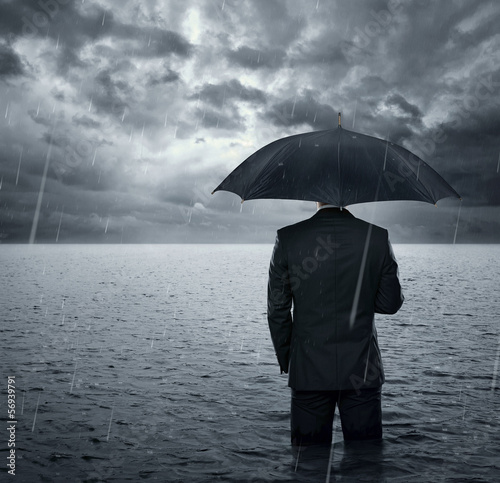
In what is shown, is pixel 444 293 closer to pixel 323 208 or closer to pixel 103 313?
pixel 103 313

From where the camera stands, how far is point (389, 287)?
3.91 metres

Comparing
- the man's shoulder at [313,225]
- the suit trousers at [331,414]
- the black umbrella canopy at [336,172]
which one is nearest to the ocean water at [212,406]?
the suit trousers at [331,414]

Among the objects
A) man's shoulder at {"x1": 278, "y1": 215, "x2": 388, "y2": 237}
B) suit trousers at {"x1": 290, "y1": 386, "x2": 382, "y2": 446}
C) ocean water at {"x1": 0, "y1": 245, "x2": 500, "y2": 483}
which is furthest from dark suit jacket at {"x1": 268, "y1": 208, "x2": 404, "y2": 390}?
ocean water at {"x1": 0, "y1": 245, "x2": 500, "y2": 483}

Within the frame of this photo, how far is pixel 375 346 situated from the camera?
3963 millimetres

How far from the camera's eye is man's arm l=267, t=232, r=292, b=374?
3922 millimetres

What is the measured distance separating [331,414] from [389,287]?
3.96 ft

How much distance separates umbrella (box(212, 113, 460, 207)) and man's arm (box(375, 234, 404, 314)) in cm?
53

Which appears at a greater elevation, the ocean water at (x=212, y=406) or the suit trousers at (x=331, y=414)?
the suit trousers at (x=331, y=414)

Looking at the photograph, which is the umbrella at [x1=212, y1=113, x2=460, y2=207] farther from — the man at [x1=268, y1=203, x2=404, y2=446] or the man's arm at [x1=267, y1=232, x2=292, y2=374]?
the man's arm at [x1=267, y1=232, x2=292, y2=374]

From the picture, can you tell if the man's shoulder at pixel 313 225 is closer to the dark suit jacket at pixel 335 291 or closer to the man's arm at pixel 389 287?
the dark suit jacket at pixel 335 291

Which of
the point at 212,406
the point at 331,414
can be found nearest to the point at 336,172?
the point at 331,414

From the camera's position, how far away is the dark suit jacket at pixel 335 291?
151 inches

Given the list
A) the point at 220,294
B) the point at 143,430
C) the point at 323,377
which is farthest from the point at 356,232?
the point at 220,294

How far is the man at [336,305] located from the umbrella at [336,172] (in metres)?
0.22
